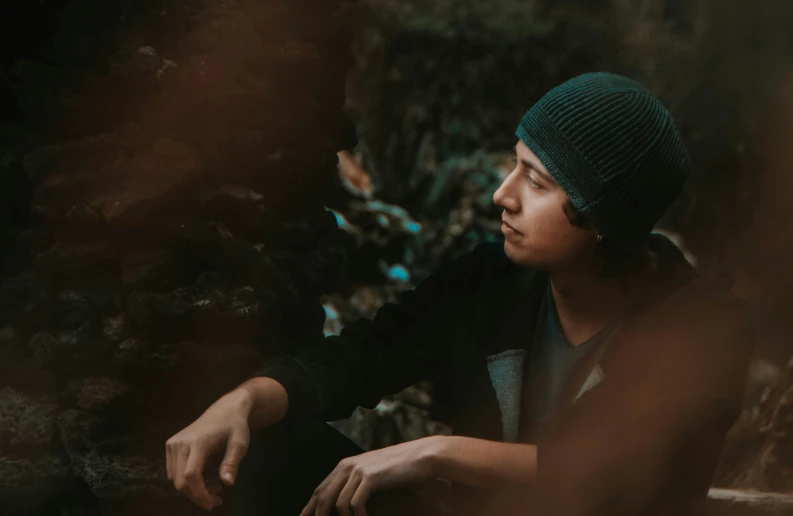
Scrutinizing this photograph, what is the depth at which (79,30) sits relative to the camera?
1.89m

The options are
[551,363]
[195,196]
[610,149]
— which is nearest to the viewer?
[610,149]

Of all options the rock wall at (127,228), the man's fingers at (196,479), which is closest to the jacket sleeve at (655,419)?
the man's fingers at (196,479)

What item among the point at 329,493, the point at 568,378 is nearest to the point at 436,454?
the point at 329,493

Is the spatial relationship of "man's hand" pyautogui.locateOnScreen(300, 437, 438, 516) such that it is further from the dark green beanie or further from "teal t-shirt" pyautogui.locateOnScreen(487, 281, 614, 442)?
the dark green beanie

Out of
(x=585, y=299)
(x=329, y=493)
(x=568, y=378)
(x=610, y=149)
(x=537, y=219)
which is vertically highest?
(x=610, y=149)

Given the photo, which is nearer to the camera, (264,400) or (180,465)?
(180,465)

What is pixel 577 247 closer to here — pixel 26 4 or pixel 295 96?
pixel 295 96

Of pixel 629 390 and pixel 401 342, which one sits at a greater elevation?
pixel 629 390

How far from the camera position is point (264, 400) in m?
1.62

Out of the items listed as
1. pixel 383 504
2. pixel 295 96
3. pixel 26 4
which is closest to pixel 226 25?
pixel 295 96

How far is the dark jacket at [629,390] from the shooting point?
1.48m

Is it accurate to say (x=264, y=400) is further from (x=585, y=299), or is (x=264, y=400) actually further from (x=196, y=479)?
(x=585, y=299)

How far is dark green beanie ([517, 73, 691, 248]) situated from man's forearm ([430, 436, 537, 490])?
0.42m

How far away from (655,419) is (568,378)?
0.63 feet
